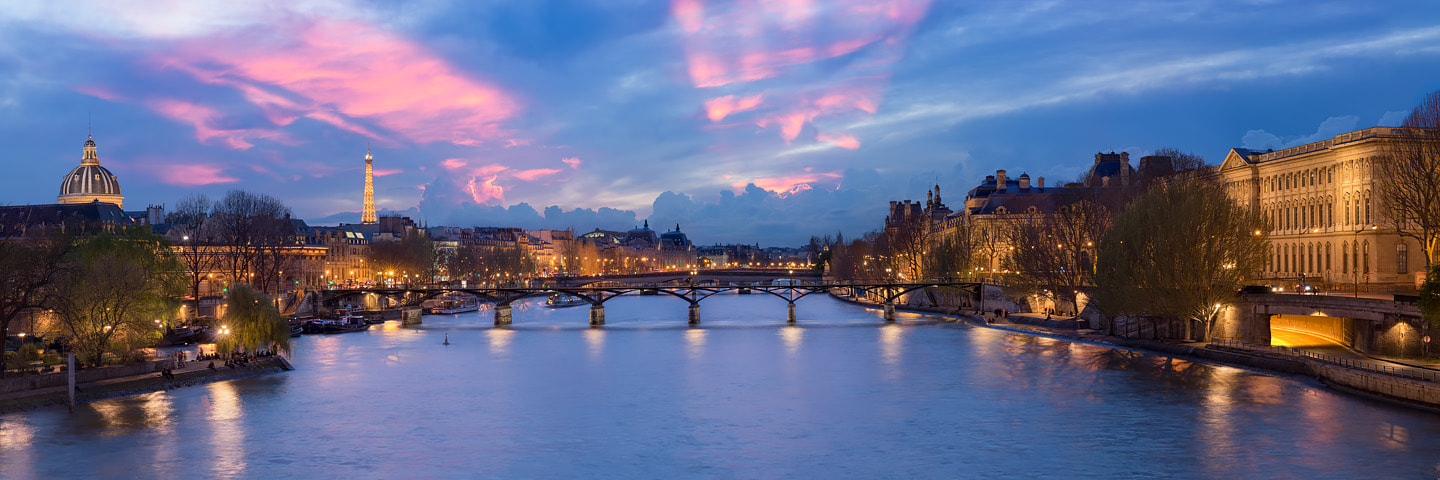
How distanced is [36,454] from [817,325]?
6725cm

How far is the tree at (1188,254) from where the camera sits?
2331 inches

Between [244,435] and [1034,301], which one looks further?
[1034,301]

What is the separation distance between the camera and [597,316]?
332 ft

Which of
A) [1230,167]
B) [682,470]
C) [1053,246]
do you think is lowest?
[682,470]

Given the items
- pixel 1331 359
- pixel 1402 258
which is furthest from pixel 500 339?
pixel 1402 258

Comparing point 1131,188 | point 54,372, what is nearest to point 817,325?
point 1131,188

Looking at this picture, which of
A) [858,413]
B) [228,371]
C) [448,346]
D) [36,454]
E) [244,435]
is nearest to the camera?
[36,454]

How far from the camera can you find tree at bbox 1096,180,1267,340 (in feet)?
194

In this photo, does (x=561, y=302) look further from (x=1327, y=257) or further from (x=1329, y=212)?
(x=1329, y=212)

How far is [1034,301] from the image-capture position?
9181 cm

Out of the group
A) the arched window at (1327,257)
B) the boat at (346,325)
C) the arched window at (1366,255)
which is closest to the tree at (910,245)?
the arched window at (1327,257)

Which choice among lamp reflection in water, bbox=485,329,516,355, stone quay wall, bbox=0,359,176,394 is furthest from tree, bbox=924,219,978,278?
stone quay wall, bbox=0,359,176,394

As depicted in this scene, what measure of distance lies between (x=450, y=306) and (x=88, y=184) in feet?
212

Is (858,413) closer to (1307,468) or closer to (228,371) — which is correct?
(1307,468)
